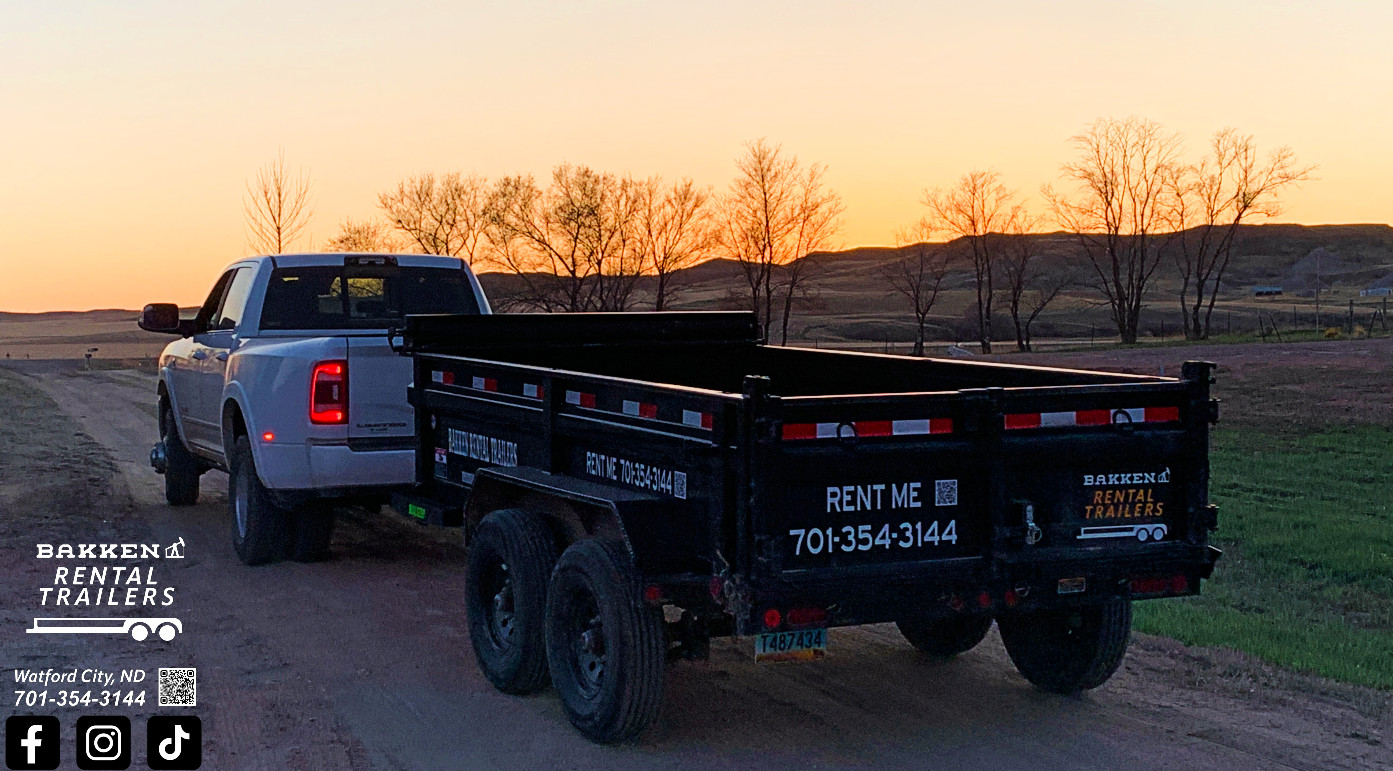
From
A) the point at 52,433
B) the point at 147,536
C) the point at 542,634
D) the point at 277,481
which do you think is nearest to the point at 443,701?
the point at 542,634

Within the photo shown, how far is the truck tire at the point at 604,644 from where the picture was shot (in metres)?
5.68

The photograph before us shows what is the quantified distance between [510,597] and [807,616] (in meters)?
2.04

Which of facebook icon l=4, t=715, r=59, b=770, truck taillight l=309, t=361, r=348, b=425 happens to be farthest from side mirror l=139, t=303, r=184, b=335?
facebook icon l=4, t=715, r=59, b=770

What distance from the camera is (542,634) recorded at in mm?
6531

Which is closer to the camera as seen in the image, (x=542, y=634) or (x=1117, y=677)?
(x=542, y=634)

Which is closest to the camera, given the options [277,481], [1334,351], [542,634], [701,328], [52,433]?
[542,634]

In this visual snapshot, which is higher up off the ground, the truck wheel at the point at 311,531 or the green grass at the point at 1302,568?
the truck wheel at the point at 311,531

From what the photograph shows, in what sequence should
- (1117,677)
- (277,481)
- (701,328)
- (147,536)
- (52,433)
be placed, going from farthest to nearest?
(52,433) → (147,536) → (701,328) → (277,481) → (1117,677)

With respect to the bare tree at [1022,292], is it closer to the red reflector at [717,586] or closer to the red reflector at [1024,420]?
the red reflector at [1024,420]

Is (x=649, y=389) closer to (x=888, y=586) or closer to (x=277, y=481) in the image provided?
(x=888, y=586)

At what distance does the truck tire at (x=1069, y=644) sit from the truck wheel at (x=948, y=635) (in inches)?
10.5

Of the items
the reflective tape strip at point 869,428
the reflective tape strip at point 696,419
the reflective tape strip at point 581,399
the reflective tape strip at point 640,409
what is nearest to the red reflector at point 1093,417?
the reflective tape strip at point 869,428

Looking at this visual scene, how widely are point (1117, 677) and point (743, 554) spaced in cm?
289

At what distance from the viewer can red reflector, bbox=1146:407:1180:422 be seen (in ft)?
19.5
